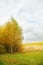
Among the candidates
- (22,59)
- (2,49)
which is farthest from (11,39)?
(22,59)

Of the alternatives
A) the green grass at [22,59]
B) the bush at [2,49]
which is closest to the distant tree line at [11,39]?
the bush at [2,49]

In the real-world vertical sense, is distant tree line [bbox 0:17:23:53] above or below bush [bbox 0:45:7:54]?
above

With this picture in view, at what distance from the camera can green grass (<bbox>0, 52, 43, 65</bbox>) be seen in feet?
9.63

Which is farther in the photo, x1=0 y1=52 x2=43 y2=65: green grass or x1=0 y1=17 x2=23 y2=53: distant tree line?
x1=0 y1=17 x2=23 y2=53: distant tree line

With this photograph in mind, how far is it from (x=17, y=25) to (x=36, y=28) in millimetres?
388

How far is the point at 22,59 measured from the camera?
296 centimetres

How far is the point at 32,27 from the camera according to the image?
314 centimetres

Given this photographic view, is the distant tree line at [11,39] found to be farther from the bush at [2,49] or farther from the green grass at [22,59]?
the green grass at [22,59]

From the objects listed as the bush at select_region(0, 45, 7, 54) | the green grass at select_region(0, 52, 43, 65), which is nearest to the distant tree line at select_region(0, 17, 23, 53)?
the bush at select_region(0, 45, 7, 54)

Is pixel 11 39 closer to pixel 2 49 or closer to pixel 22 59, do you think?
pixel 2 49

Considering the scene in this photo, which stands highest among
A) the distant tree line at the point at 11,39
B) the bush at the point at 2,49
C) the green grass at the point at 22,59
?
the distant tree line at the point at 11,39

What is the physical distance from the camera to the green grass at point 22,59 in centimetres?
294

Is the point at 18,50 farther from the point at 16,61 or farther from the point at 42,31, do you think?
the point at 42,31

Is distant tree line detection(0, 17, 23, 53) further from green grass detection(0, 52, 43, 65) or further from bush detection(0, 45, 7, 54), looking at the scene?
green grass detection(0, 52, 43, 65)
